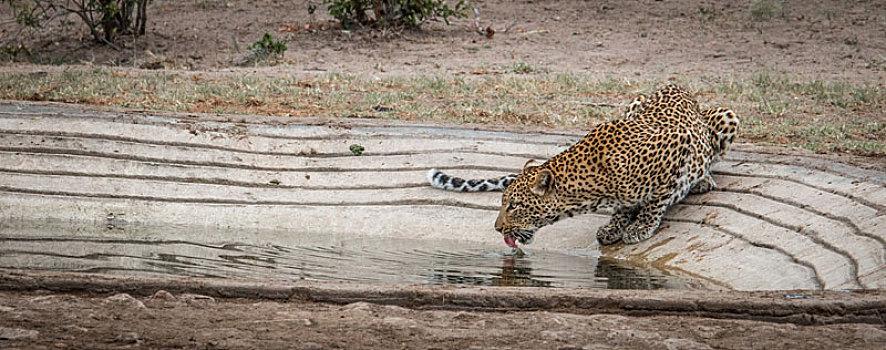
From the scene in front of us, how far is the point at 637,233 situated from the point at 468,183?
1560mm

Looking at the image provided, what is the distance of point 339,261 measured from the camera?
6945 mm

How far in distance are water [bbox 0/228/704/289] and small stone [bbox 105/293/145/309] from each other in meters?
1.40

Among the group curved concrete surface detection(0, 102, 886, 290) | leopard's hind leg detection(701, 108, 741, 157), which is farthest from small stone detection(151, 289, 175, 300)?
leopard's hind leg detection(701, 108, 741, 157)

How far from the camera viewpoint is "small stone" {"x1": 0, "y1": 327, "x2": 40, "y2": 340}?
13.6ft

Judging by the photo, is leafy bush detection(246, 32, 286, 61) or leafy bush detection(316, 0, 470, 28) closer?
leafy bush detection(246, 32, 286, 61)

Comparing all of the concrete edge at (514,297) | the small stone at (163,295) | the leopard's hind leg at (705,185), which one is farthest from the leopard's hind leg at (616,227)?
the small stone at (163,295)

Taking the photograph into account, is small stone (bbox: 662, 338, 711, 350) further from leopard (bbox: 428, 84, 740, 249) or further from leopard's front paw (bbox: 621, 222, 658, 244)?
leopard's front paw (bbox: 621, 222, 658, 244)

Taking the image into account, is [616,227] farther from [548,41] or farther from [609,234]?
[548,41]

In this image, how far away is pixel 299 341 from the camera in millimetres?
4246

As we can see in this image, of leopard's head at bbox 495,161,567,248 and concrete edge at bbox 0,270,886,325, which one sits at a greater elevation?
concrete edge at bbox 0,270,886,325

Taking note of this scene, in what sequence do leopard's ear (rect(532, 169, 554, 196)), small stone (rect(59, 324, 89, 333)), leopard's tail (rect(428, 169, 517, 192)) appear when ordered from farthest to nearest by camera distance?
1. leopard's tail (rect(428, 169, 517, 192))
2. leopard's ear (rect(532, 169, 554, 196))
3. small stone (rect(59, 324, 89, 333))

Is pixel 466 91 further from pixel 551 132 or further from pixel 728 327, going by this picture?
pixel 728 327

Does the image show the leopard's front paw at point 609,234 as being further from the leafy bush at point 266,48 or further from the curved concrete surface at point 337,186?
the leafy bush at point 266,48

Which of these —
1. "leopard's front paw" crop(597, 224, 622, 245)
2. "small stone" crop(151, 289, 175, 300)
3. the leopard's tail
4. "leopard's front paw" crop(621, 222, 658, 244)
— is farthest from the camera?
the leopard's tail
